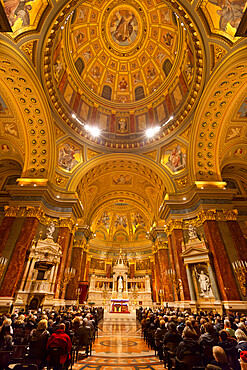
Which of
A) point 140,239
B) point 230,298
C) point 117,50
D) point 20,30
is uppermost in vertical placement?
point 117,50

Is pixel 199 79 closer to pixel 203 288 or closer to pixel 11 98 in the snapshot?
pixel 11 98

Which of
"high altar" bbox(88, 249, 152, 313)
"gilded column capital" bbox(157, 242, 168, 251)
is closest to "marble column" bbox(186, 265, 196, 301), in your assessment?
"gilded column capital" bbox(157, 242, 168, 251)

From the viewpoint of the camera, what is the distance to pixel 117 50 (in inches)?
802

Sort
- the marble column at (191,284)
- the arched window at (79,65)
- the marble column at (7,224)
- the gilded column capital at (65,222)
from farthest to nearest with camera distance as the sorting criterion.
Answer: the arched window at (79,65) → the gilded column capital at (65,222) → the marble column at (191,284) → the marble column at (7,224)

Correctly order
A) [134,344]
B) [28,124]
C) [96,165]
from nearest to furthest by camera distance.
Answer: [134,344]
[28,124]
[96,165]

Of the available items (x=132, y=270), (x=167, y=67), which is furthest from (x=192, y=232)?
(x=132, y=270)

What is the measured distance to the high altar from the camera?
79.8 feet

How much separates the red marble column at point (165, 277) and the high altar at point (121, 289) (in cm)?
867

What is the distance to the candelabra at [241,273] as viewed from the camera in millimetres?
10715

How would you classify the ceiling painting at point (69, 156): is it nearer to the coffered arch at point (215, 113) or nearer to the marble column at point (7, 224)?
the marble column at point (7, 224)

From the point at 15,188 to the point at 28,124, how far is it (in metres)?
4.92

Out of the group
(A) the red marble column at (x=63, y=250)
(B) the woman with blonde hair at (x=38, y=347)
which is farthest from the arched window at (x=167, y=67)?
(B) the woman with blonde hair at (x=38, y=347)

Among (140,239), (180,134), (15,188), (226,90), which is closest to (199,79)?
(226,90)

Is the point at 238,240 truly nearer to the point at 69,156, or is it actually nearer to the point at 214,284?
the point at 214,284
